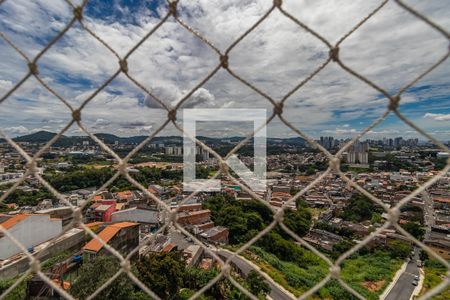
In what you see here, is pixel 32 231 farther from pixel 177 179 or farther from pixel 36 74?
pixel 177 179

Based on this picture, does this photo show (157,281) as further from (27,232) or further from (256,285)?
Answer: (27,232)

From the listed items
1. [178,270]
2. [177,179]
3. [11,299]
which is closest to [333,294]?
[178,270]

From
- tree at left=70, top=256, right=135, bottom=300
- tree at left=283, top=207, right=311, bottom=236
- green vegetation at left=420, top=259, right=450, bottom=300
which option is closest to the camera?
tree at left=70, top=256, right=135, bottom=300

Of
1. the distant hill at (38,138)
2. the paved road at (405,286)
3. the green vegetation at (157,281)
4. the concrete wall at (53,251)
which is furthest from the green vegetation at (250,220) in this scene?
the distant hill at (38,138)

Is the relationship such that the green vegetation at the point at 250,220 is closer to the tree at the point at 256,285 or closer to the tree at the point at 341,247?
the tree at the point at 341,247

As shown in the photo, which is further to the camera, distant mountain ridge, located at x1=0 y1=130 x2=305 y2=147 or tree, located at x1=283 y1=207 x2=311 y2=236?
tree, located at x1=283 y1=207 x2=311 y2=236

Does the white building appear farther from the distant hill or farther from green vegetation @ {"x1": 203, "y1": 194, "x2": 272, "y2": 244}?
green vegetation @ {"x1": 203, "y1": 194, "x2": 272, "y2": 244}

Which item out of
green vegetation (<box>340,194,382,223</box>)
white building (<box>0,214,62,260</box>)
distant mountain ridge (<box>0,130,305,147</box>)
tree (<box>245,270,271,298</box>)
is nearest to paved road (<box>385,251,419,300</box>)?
green vegetation (<box>340,194,382,223</box>)
